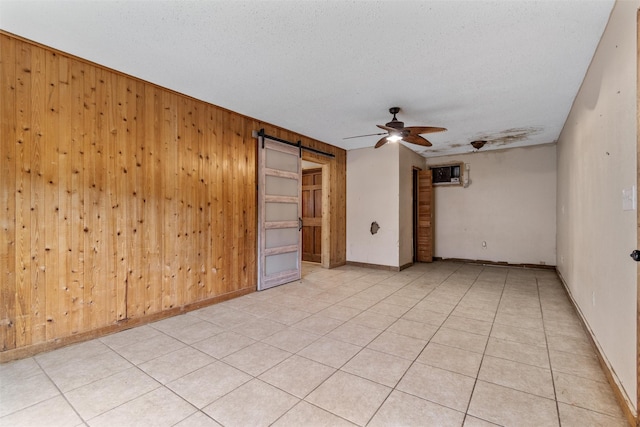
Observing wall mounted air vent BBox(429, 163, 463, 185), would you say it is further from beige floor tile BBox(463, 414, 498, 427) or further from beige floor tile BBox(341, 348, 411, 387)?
beige floor tile BBox(463, 414, 498, 427)

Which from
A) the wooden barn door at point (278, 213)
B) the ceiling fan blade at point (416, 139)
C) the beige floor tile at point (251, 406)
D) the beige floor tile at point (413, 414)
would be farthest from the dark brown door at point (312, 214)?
the beige floor tile at point (413, 414)

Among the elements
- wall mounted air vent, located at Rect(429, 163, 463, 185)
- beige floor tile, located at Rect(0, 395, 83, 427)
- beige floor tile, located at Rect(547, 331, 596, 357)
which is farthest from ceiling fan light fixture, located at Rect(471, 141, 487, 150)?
beige floor tile, located at Rect(0, 395, 83, 427)

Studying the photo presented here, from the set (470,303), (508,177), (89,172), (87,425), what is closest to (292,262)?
(470,303)

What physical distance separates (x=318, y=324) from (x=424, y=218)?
4.61 m

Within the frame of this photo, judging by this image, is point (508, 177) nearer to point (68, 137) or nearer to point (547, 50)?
point (547, 50)

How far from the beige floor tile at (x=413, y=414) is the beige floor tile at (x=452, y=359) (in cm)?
51

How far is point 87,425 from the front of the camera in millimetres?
1644

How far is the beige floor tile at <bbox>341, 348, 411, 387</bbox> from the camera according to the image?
2.10 metres

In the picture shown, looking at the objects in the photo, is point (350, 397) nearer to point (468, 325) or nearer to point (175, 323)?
point (468, 325)

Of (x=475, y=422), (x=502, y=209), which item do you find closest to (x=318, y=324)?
(x=475, y=422)

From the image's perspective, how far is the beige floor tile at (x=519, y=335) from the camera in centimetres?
270

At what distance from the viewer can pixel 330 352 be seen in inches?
98.1

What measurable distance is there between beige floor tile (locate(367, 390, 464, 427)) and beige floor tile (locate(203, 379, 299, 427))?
0.55 m

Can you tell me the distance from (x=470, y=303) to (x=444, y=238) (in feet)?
11.4
